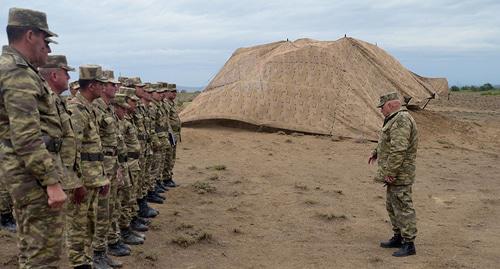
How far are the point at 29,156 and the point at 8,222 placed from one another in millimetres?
3637

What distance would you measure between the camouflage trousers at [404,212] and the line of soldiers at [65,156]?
3.07m

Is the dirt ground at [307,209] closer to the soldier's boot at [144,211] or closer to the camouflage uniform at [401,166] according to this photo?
the soldier's boot at [144,211]

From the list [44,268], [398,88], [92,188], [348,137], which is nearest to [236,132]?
[348,137]

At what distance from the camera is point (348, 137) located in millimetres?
15336

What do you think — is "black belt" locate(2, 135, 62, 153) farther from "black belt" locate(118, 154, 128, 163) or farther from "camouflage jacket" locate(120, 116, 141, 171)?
"camouflage jacket" locate(120, 116, 141, 171)

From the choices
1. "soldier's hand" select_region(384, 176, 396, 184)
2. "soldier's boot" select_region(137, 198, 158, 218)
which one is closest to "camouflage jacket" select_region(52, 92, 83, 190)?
"soldier's boot" select_region(137, 198, 158, 218)

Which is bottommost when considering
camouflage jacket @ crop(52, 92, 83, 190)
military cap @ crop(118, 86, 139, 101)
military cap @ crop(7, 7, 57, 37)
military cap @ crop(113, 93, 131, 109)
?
camouflage jacket @ crop(52, 92, 83, 190)

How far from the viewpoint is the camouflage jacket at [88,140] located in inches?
176

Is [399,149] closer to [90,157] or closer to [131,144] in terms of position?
[131,144]

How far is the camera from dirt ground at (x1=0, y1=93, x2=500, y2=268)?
5.88 meters

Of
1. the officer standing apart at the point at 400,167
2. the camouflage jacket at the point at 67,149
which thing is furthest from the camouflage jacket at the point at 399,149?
the camouflage jacket at the point at 67,149

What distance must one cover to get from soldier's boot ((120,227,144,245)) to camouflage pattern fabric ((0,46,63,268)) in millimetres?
2612

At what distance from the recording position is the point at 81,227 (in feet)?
14.5

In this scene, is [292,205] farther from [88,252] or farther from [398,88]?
[398,88]
